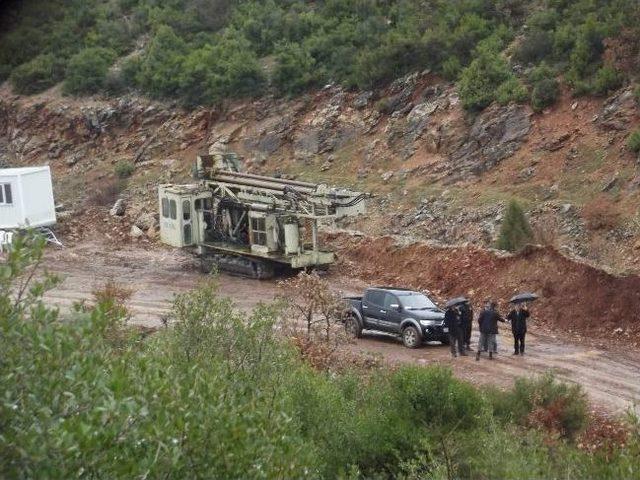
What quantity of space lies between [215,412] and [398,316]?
51.5ft

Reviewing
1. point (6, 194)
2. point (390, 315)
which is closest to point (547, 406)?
point (390, 315)

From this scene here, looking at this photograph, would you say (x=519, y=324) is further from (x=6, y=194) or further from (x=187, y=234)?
(x=6, y=194)

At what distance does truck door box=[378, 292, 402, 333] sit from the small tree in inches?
224

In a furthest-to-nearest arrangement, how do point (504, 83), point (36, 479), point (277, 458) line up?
1. point (504, 83)
2. point (277, 458)
3. point (36, 479)

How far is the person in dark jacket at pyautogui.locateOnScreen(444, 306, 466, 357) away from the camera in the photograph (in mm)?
23141

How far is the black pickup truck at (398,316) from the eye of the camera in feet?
Answer: 79.4

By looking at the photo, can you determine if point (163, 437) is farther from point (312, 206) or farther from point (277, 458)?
point (312, 206)

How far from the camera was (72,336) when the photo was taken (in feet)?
28.3

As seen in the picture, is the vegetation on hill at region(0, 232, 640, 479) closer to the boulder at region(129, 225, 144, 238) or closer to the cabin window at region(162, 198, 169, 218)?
the cabin window at region(162, 198, 169, 218)

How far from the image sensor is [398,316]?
2455cm

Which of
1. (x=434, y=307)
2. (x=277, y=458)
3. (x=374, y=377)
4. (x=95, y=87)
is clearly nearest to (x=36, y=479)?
(x=277, y=458)

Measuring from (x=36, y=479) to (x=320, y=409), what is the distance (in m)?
7.45

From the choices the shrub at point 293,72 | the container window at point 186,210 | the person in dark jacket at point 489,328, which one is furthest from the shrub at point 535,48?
the person in dark jacket at point 489,328

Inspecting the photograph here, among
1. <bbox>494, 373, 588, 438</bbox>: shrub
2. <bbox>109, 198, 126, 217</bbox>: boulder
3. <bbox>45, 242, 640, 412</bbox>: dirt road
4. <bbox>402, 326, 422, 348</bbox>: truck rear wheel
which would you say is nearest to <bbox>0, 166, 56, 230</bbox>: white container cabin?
<bbox>45, 242, 640, 412</bbox>: dirt road
